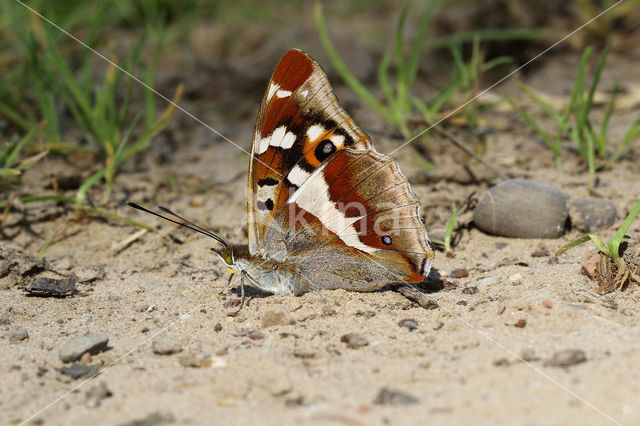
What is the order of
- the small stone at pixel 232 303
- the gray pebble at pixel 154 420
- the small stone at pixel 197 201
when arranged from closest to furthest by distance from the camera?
1. the gray pebble at pixel 154 420
2. the small stone at pixel 232 303
3. the small stone at pixel 197 201

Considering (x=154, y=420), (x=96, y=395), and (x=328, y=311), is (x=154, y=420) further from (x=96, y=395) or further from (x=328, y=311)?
(x=328, y=311)

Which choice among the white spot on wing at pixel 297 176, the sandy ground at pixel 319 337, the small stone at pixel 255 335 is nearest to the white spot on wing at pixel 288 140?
the white spot on wing at pixel 297 176

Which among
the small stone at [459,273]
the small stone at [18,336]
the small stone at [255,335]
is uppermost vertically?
the small stone at [18,336]

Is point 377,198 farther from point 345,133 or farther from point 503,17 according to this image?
point 503,17

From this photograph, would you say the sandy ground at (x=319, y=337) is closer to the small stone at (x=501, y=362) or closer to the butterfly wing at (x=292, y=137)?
the small stone at (x=501, y=362)

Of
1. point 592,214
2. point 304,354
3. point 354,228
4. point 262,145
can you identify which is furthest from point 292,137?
point 592,214

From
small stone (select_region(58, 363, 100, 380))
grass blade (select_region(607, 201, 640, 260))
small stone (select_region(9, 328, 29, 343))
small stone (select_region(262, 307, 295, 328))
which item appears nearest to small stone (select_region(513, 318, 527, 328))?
grass blade (select_region(607, 201, 640, 260))

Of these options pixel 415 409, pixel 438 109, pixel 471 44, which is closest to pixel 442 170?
pixel 438 109
